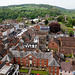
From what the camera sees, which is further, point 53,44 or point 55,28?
point 55,28

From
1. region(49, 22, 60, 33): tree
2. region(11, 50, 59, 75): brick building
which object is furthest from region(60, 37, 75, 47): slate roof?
region(49, 22, 60, 33): tree

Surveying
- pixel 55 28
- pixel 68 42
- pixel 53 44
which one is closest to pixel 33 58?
pixel 53 44

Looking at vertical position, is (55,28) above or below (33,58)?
above

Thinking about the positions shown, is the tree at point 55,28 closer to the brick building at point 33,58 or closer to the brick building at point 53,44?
the brick building at point 53,44

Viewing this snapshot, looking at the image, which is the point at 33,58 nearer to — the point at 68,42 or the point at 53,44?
the point at 53,44

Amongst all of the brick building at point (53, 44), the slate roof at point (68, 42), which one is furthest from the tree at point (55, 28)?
the brick building at point (53, 44)

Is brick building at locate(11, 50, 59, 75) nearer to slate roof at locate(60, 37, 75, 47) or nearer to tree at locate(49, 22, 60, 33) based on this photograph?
slate roof at locate(60, 37, 75, 47)

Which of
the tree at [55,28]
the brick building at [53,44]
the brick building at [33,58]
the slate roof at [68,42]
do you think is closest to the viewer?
the brick building at [33,58]

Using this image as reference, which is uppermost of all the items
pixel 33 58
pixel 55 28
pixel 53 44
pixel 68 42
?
pixel 55 28

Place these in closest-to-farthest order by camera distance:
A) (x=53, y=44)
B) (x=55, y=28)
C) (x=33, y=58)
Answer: (x=33, y=58) < (x=53, y=44) < (x=55, y=28)

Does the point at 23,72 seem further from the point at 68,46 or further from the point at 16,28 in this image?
the point at 16,28

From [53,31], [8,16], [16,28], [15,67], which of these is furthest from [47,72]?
[8,16]
